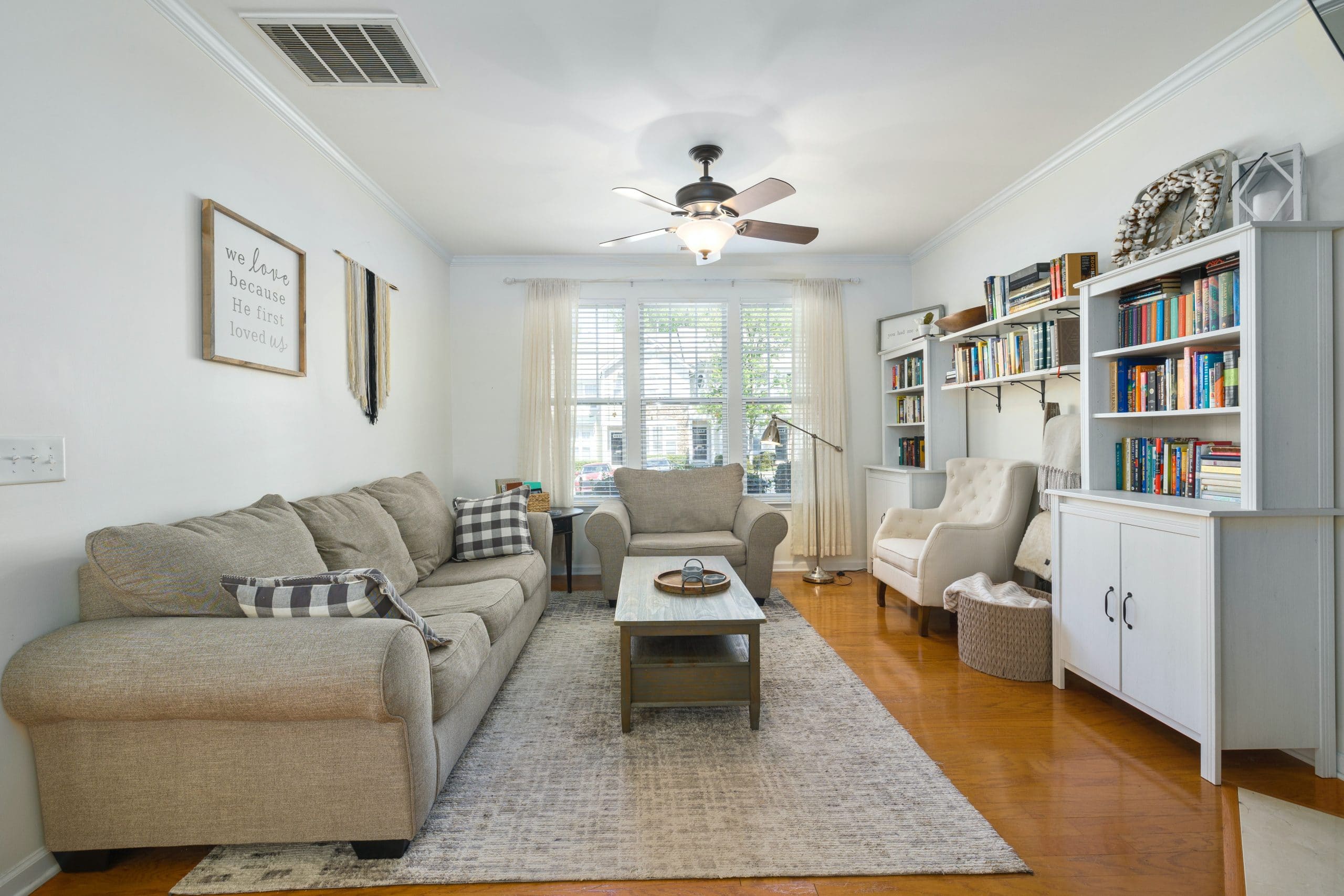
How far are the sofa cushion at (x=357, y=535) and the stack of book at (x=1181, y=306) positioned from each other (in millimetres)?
3171

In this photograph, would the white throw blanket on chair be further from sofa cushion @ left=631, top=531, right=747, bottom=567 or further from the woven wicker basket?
sofa cushion @ left=631, top=531, right=747, bottom=567

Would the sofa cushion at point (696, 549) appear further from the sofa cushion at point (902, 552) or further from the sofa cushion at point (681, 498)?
the sofa cushion at point (902, 552)

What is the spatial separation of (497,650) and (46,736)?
1.39 meters

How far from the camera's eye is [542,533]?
13.4 feet

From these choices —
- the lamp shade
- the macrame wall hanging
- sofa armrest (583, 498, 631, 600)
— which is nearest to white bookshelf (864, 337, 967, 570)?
the lamp shade

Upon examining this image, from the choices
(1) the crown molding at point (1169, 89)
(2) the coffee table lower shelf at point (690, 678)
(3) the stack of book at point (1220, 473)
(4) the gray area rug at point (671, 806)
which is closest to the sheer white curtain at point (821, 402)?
(1) the crown molding at point (1169, 89)

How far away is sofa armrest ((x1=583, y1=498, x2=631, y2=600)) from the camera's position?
4.24m

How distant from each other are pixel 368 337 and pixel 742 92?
237 cm

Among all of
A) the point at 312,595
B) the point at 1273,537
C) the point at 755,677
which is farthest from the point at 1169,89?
the point at 312,595

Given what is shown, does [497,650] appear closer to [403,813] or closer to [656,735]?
[656,735]

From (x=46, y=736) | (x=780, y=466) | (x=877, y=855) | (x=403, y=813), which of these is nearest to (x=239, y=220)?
(x=46, y=736)

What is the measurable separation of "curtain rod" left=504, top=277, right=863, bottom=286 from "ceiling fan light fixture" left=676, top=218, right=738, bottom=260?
→ 2.08 meters

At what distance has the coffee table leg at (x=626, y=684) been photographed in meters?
2.51

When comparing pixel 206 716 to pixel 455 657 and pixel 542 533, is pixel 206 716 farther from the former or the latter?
pixel 542 533
